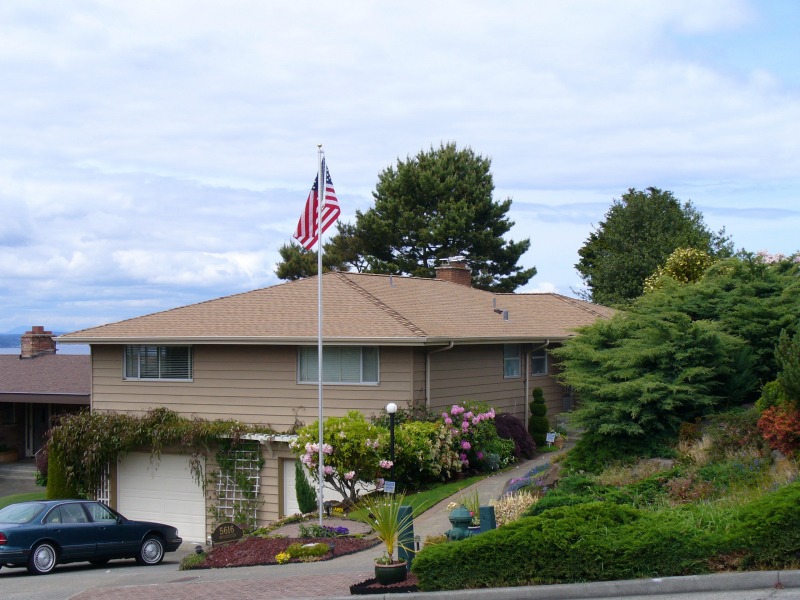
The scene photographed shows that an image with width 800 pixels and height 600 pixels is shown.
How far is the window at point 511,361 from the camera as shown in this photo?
25.5m

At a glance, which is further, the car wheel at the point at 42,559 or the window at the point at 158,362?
the window at the point at 158,362

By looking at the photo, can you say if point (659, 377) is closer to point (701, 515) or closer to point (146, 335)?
point (701, 515)

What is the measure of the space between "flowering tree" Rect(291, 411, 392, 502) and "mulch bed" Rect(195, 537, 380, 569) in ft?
9.60

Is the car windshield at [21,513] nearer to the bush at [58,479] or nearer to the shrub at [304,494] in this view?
the shrub at [304,494]

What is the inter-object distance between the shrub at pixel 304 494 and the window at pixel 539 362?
338 inches

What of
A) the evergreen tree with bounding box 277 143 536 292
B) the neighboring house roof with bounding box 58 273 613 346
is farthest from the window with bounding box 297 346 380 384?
the evergreen tree with bounding box 277 143 536 292

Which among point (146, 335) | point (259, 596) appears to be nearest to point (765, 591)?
point (259, 596)

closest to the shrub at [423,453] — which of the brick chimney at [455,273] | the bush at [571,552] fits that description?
the bush at [571,552]

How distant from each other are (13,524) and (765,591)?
12.4 m

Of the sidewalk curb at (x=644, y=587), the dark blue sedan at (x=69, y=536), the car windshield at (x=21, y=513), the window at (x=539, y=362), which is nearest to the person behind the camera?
the sidewalk curb at (x=644, y=587)

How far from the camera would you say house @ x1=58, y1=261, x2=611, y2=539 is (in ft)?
71.7

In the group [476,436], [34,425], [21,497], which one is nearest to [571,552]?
[476,436]

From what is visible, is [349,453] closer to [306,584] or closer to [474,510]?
[474,510]

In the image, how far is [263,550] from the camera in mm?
15742
